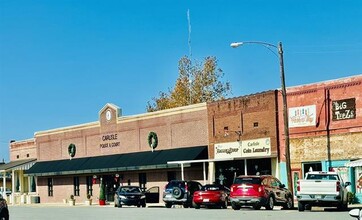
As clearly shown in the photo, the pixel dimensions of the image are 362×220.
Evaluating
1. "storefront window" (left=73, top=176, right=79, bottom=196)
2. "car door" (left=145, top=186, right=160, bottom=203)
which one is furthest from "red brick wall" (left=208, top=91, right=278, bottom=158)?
"storefront window" (left=73, top=176, right=79, bottom=196)

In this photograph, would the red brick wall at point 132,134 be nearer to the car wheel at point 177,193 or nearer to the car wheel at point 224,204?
the car wheel at point 177,193

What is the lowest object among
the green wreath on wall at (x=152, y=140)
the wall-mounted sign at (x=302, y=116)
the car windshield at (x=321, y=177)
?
the car windshield at (x=321, y=177)

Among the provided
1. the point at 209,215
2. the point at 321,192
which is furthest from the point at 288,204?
the point at 209,215

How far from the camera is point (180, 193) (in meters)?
42.1

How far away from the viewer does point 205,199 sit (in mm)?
39281

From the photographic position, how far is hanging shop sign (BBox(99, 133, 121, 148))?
5856cm

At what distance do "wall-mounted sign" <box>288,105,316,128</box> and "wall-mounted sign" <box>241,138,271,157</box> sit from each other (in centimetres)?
233

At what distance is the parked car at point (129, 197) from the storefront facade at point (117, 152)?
459cm

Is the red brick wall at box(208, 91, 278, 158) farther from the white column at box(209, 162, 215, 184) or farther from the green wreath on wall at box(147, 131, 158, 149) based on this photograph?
the green wreath on wall at box(147, 131, 158, 149)

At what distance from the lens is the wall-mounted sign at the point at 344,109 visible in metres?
39.9

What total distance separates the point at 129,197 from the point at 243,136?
8.58 metres

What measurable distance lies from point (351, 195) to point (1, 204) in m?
22.7

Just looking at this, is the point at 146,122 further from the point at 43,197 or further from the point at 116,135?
the point at 43,197

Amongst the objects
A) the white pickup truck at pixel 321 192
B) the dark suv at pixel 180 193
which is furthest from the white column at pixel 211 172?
the white pickup truck at pixel 321 192
